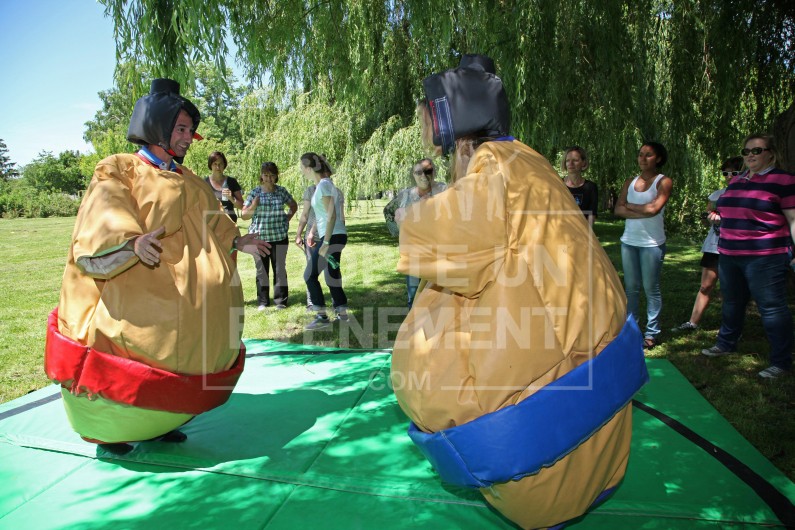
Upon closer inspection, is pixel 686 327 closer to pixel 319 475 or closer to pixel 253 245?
pixel 319 475

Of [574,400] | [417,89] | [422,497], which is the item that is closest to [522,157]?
[574,400]

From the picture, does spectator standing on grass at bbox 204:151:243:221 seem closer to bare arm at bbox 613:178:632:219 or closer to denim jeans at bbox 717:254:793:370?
bare arm at bbox 613:178:632:219

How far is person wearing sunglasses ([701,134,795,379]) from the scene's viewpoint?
12.1 feet

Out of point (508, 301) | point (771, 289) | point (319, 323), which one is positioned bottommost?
point (319, 323)

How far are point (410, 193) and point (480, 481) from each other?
140 inches

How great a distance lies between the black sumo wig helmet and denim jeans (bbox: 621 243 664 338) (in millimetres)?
2911

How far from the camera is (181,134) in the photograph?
2.91m

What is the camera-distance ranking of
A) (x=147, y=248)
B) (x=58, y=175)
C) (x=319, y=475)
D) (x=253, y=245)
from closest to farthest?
1. (x=147, y=248)
2. (x=319, y=475)
3. (x=253, y=245)
4. (x=58, y=175)

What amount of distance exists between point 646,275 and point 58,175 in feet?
165

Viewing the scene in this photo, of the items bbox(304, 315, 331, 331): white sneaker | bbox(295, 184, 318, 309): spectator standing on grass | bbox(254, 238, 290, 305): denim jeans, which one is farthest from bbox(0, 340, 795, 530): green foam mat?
bbox(254, 238, 290, 305): denim jeans

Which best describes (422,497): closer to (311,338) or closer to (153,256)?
(153,256)

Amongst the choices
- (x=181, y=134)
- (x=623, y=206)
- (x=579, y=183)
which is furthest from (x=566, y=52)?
(x=181, y=134)

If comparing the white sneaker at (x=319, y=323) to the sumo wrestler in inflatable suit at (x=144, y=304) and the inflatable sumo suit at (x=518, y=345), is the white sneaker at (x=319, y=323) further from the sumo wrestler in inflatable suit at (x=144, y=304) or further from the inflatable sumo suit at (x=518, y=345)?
the inflatable sumo suit at (x=518, y=345)

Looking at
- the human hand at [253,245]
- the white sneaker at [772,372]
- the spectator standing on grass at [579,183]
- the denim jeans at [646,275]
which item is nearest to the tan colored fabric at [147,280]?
the human hand at [253,245]
